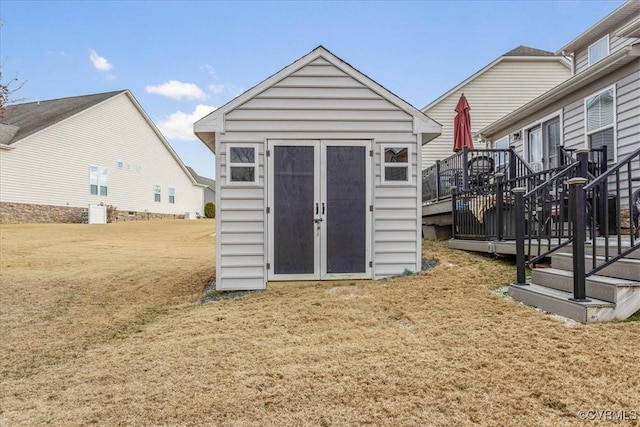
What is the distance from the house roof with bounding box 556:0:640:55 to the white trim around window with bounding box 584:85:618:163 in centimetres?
300

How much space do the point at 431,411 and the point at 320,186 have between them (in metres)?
4.07

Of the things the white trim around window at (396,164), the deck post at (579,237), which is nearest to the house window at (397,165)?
the white trim around window at (396,164)

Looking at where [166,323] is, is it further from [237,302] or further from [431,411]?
[431,411]

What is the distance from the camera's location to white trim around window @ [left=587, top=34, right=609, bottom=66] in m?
9.95

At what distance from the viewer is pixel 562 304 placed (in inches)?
141

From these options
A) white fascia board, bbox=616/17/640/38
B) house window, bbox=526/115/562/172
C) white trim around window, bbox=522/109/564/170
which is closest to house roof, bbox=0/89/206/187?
white trim around window, bbox=522/109/564/170

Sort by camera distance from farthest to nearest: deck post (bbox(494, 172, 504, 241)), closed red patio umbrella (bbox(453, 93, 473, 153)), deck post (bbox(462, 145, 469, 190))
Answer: closed red patio umbrella (bbox(453, 93, 473, 153))
deck post (bbox(462, 145, 469, 190))
deck post (bbox(494, 172, 504, 241))

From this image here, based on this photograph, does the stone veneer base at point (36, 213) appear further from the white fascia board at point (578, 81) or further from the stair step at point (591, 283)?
the stair step at point (591, 283)

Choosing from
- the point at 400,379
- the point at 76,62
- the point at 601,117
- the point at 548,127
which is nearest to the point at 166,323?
the point at 400,379

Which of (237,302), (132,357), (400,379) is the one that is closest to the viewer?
(400,379)

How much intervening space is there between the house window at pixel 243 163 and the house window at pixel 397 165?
201 centimetres

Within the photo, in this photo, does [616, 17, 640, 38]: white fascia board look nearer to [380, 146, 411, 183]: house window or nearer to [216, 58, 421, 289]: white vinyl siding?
[216, 58, 421, 289]: white vinyl siding

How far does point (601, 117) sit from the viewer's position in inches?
300

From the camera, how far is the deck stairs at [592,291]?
131 inches
